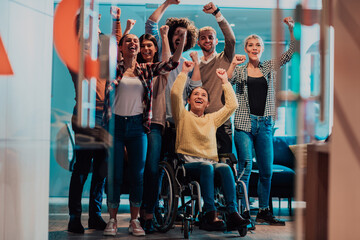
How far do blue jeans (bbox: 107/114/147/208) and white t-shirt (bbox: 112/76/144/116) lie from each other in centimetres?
4

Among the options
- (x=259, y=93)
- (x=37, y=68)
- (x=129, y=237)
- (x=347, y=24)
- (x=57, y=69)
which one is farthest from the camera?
(x=259, y=93)

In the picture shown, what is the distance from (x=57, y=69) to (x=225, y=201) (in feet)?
4.24

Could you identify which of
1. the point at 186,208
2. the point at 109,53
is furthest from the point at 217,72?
the point at 186,208

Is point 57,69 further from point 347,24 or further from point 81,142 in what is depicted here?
Result: point 347,24

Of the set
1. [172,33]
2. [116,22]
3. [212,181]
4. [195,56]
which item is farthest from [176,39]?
[212,181]

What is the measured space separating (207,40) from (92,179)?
1.29 m

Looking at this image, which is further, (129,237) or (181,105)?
(181,105)

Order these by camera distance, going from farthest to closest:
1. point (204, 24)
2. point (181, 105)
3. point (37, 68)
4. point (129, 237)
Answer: point (204, 24), point (181, 105), point (129, 237), point (37, 68)

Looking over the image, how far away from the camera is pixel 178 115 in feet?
11.1

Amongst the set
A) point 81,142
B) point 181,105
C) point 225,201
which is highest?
point 181,105

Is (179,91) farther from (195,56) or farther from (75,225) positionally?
(75,225)

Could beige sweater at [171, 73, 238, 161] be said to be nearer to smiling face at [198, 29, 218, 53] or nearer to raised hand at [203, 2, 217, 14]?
smiling face at [198, 29, 218, 53]

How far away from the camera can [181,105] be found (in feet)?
11.1

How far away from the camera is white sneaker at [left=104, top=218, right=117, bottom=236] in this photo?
3.14m
